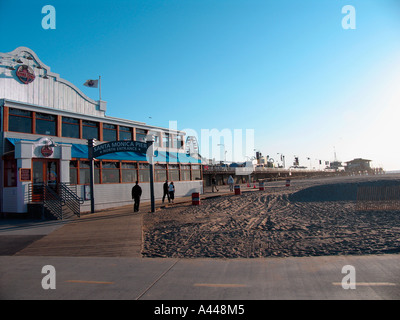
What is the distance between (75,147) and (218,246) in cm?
1290

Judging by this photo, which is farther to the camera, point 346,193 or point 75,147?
point 346,193

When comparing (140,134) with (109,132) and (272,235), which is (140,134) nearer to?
(109,132)

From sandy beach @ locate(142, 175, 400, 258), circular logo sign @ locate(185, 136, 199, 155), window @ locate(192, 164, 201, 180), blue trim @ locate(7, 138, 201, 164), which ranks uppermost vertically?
circular logo sign @ locate(185, 136, 199, 155)

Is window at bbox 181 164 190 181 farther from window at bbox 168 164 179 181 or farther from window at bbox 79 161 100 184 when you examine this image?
window at bbox 79 161 100 184

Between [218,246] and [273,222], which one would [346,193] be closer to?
[273,222]

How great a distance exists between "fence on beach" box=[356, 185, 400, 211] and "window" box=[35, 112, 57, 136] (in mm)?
17313

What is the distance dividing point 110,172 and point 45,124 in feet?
15.9

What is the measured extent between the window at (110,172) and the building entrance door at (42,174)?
10.6 feet

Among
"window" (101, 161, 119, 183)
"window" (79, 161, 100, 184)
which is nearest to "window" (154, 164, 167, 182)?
"window" (101, 161, 119, 183)

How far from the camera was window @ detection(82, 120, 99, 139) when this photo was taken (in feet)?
63.6

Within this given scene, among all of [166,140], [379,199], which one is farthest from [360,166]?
[379,199]
